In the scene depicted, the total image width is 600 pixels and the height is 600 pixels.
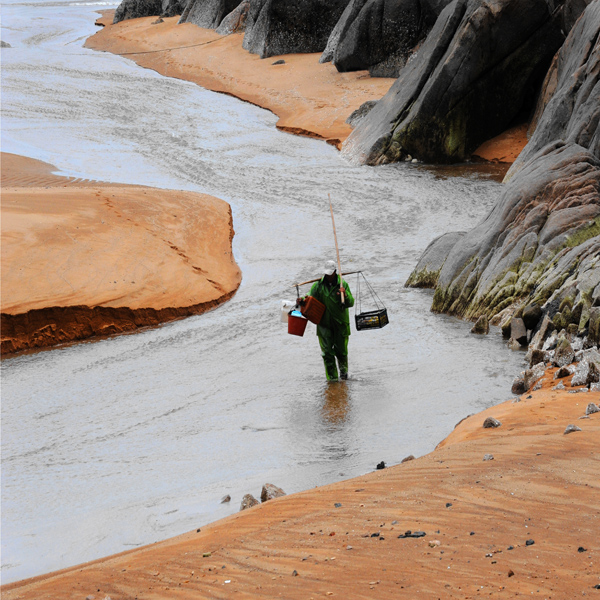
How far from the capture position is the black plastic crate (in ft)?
30.5

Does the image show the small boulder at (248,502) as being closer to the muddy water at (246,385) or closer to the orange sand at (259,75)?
the muddy water at (246,385)

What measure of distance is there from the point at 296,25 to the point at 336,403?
2876 centimetres

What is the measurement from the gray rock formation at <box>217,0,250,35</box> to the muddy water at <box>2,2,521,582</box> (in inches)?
745

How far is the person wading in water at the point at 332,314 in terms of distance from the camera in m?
9.41

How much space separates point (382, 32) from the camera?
2936 centimetres

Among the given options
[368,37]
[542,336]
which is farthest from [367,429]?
[368,37]

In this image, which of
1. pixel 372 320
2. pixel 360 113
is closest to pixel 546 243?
pixel 372 320

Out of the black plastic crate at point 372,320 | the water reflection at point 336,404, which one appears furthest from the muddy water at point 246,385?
the black plastic crate at point 372,320

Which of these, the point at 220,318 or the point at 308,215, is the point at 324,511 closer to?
the point at 220,318

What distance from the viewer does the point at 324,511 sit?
543cm

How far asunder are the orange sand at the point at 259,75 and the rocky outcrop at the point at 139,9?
156 inches

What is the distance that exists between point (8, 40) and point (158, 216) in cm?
3308

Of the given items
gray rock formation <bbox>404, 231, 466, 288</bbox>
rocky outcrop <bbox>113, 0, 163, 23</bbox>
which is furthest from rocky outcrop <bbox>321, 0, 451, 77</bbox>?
rocky outcrop <bbox>113, 0, 163, 23</bbox>

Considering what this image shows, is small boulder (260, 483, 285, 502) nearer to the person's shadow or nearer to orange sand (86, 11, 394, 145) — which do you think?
the person's shadow
